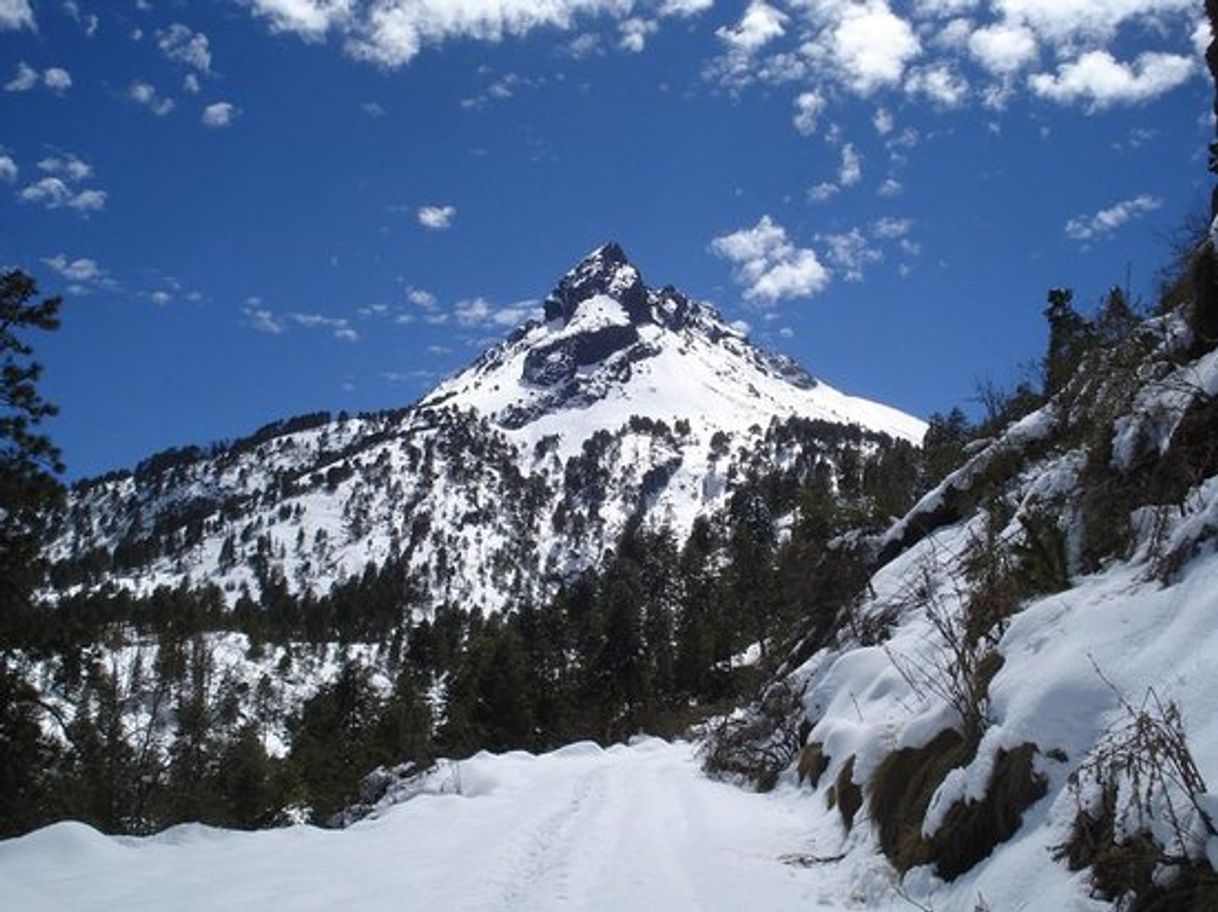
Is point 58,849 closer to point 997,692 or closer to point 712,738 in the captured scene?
point 997,692

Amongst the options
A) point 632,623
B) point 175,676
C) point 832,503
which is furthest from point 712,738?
point 632,623

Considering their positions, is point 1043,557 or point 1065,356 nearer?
point 1043,557

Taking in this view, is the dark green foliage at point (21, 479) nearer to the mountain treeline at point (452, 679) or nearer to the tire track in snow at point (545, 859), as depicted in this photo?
the mountain treeline at point (452, 679)

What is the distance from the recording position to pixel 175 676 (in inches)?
1391

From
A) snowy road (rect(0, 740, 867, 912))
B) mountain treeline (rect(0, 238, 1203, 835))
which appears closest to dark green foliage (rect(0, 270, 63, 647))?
mountain treeline (rect(0, 238, 1203, 835))

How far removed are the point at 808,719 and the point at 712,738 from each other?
5.68 meters

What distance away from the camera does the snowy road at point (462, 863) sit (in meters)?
6.29

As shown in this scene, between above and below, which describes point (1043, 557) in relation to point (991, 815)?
above

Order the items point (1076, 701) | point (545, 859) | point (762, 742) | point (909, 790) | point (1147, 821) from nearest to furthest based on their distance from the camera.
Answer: point (1147, 821) < point (1076, 701) < point (909, 790) < point (545, 859) < point (762, 742)

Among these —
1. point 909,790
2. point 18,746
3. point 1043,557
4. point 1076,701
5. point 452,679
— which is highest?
point 452,679

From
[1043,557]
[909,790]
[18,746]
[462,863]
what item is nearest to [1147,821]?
[909,790]

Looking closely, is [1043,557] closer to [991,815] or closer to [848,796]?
[848,796]

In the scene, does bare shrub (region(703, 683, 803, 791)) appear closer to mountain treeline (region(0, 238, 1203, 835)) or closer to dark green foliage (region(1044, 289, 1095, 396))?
mountain treeline (region(0, 238, 1203, 835))

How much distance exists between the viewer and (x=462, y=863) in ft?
24.8
